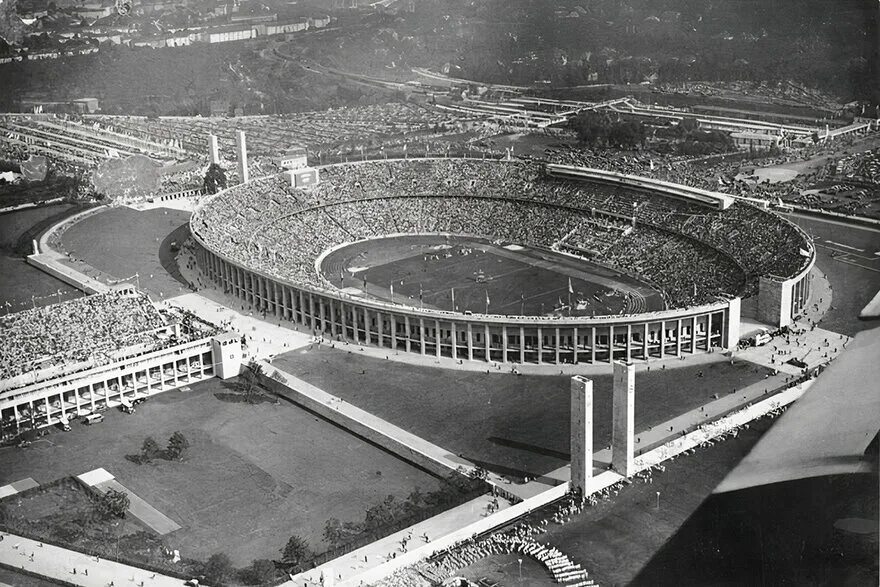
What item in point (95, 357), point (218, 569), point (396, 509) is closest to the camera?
point (218, 569)

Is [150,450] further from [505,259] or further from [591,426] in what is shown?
[505,259]

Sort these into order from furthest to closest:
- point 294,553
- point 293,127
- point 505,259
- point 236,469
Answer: point 293,127 → point 505,259 → point 236,469 → point 294,553

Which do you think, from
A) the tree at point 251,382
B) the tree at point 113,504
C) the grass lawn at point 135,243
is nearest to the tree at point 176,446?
the tree at point 113,504

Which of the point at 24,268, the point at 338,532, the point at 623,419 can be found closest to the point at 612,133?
the point at 24,268

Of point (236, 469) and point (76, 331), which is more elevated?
point (76, 331)

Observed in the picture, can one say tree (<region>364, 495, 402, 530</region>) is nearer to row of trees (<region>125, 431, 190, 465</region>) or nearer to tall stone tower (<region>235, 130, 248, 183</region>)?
row of trees (<region>125, 431, 190, 465</region>)

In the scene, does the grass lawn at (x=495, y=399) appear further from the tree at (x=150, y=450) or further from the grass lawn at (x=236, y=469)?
the tree at (x=150, y=450)
